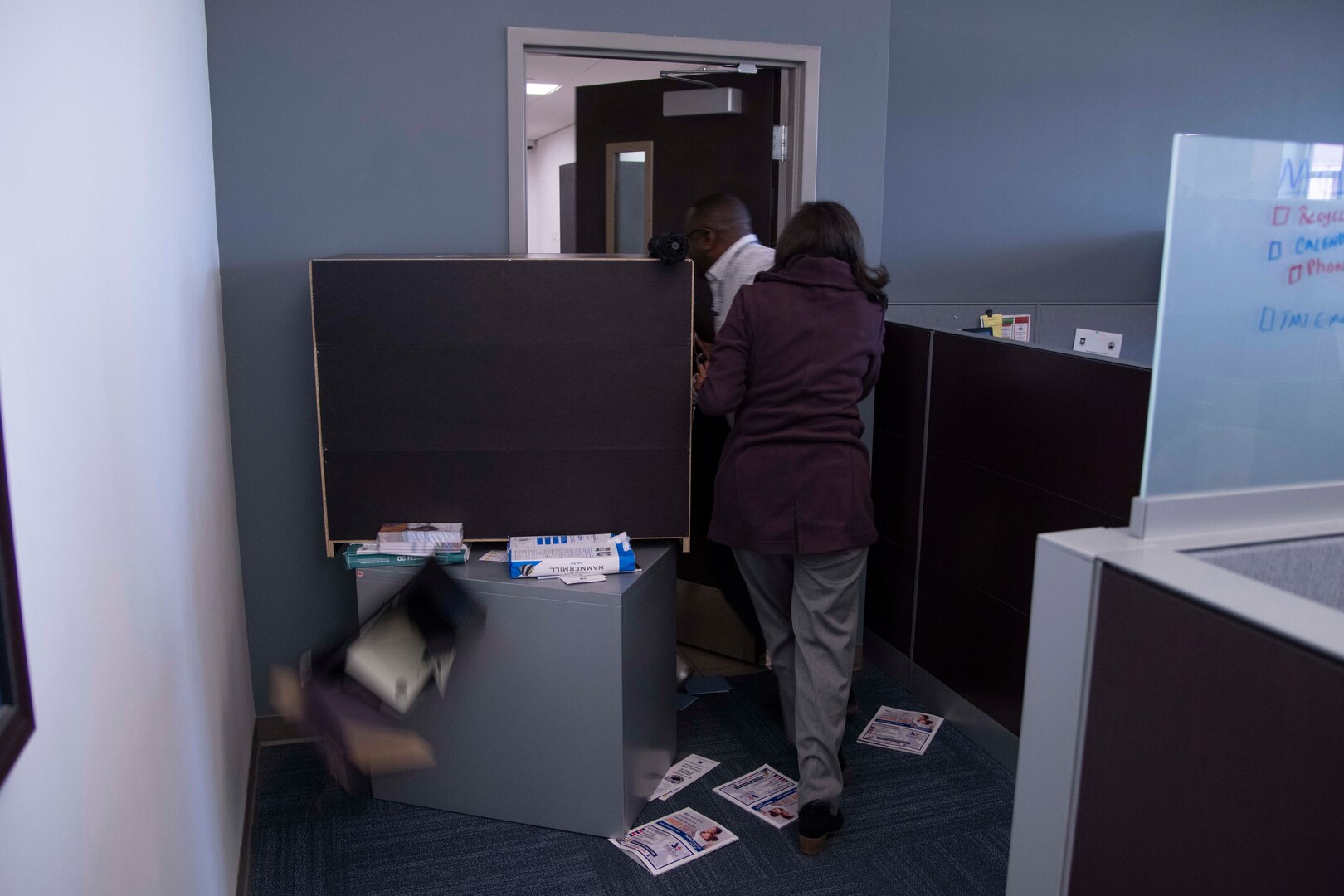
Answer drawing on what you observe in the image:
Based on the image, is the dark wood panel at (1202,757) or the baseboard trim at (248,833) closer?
the dark wood panel at (1202,757)

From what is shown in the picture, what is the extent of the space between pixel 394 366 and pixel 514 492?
1.30ft

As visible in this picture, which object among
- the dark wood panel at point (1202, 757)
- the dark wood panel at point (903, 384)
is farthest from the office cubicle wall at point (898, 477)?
the dark wood panel at point (1202, 757)

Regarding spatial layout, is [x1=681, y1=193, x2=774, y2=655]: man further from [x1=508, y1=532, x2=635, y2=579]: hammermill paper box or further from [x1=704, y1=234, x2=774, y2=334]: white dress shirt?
[x1=508, y1=532, x2=635, y2=579]: hammermill paper box

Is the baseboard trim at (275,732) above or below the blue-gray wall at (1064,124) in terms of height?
below

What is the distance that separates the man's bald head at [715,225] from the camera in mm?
2734

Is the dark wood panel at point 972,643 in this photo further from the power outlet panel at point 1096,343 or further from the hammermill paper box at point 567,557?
the hammermill paper box at point 567,557

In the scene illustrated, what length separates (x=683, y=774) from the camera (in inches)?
103

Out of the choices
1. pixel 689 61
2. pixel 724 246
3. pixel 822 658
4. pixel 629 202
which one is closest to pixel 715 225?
pixel 724 246

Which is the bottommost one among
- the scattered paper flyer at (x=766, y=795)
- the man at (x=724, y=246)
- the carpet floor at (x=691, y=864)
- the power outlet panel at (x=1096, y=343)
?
the carpet floor at (x=691, y=864)

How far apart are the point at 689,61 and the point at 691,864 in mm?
2060

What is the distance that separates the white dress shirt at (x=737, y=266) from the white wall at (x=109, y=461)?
1271mm

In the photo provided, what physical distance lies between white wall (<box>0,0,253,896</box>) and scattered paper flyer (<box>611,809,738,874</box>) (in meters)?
0.84

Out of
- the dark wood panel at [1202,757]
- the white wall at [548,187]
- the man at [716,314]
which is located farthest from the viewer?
the white wall at [548,187]

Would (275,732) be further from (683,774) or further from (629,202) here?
(629,202)
